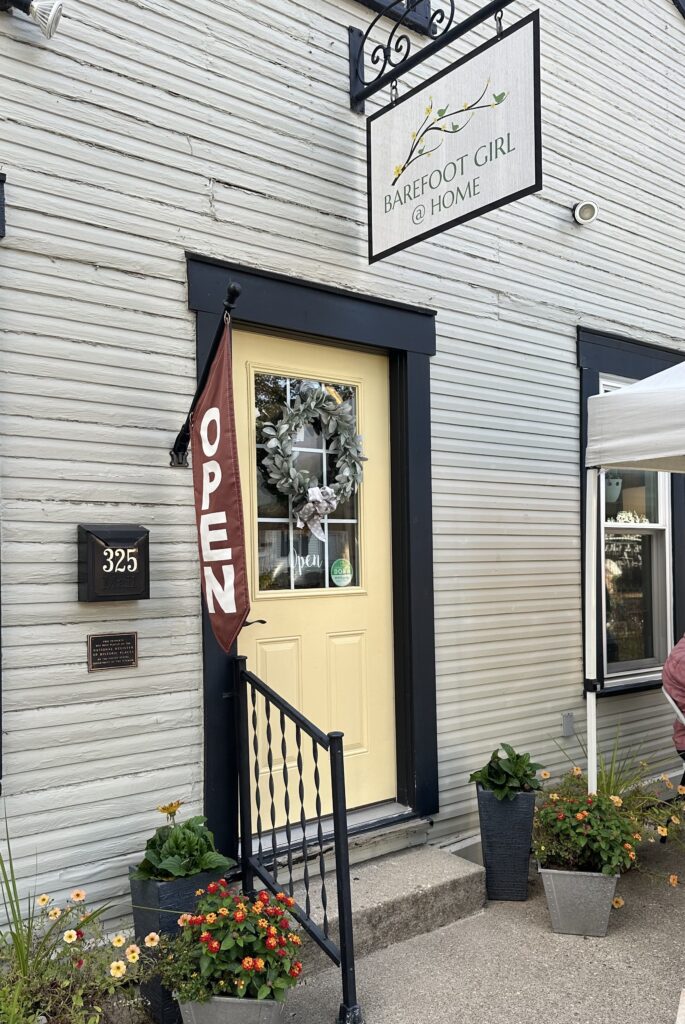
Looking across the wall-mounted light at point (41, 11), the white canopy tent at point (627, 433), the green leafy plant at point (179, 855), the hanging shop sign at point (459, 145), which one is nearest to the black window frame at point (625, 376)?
the white canopy tent at point (627, 433)

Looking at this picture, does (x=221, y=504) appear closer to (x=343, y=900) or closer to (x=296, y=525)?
(x=296, y=525)

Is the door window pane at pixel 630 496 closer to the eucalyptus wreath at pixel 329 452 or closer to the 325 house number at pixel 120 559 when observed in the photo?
the eucalyptus wreath at pixel 329 452

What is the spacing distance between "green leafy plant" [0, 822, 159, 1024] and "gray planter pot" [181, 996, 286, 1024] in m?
0.21

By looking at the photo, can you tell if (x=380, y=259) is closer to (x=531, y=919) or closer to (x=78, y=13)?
(x=78, y=13)

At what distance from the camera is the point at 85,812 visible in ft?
9.86

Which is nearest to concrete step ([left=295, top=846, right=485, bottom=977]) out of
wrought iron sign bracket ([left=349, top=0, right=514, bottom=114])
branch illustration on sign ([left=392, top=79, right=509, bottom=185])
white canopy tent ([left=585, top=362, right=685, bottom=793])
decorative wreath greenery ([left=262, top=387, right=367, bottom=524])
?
white canopy tent ([left=585, top=362, right=685, bottom=793])

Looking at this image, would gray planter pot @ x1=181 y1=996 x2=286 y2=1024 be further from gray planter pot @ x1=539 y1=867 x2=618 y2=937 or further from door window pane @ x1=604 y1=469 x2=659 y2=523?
door window pane @ x1=604 y1=469 x2=659 y2=523

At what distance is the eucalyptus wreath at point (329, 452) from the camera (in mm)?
3709

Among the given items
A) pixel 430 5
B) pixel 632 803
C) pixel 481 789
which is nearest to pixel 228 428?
pixel 481 789

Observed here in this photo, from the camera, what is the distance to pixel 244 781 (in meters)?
3.31

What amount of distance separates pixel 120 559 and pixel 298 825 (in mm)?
1458

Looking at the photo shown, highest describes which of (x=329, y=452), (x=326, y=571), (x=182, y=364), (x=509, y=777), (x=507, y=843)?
(x=182, y=364)

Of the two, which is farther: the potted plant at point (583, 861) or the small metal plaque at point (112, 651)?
the potted plant at point (583, 861)

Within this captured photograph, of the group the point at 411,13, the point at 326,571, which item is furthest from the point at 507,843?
the point at 411,13
